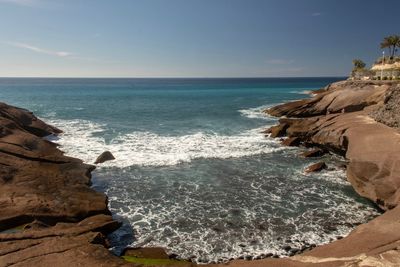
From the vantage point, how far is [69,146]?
114ft

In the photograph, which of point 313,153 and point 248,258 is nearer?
point 248,258

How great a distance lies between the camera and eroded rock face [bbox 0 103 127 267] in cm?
1258

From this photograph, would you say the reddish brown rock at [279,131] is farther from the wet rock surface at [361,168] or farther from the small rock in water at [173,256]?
the small rock in water at [173,256]

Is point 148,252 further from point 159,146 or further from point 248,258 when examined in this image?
point 159,146

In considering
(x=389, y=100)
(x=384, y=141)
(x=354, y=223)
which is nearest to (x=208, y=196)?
Result: (x=354, y=223)

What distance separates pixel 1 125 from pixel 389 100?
3795cm

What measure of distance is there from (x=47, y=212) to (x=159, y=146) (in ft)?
63.1

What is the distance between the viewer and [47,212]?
1664 cm

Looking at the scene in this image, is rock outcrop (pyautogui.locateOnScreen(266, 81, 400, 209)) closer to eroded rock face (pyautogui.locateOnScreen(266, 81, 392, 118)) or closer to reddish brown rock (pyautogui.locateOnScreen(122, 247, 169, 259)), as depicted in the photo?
eroded rock face (pyautogui.locateOnScreen(266, 81, 392, 118))

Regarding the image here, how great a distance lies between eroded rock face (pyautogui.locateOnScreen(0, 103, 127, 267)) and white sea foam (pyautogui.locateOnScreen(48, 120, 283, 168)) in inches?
220

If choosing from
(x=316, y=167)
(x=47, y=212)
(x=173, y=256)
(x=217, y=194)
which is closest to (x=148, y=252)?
(x=173, y=256)

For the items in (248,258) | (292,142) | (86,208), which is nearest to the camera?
(248,258)

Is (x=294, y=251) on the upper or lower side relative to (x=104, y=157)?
lower

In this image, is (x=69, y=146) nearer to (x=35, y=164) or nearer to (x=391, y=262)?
(x=35, y=164)
